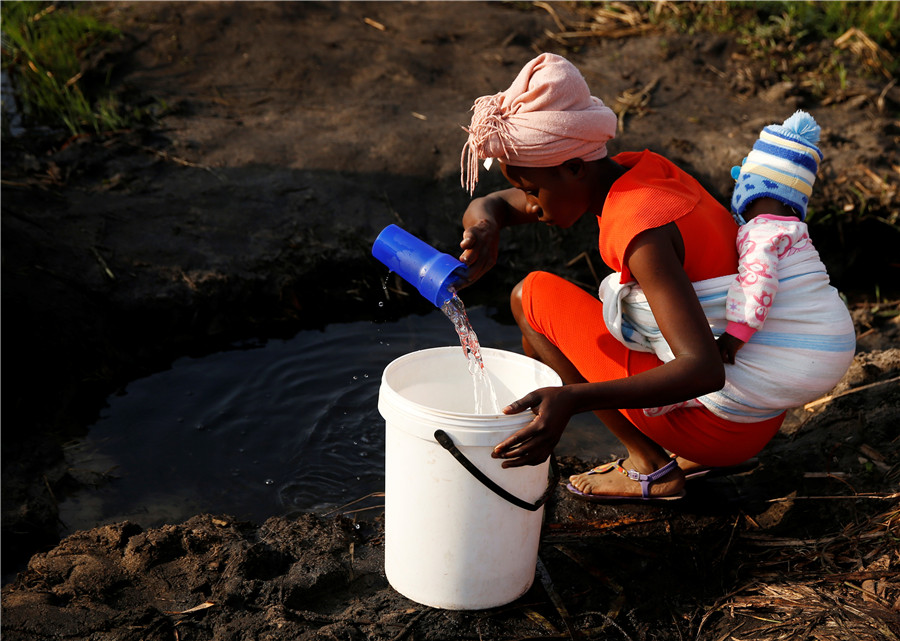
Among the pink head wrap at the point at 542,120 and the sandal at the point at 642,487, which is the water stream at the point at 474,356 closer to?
the pink head wrap at the point at 542,120

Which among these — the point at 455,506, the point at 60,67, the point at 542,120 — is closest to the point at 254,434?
the point at 455,506

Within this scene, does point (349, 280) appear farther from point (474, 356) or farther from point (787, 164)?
point (787, 164)

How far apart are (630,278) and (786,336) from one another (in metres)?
0.43

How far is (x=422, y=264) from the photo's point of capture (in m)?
2.02

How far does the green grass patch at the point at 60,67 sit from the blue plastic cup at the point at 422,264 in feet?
8.64

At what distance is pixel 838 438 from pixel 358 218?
2259 mm

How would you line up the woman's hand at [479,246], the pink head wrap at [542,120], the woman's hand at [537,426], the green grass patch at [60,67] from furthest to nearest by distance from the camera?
the green grass patch at [60,67]
the woman's hand at [479,246]
the pink head wrap at [542,120]
the woman's hand at [537,426]

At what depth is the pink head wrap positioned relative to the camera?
1872mm

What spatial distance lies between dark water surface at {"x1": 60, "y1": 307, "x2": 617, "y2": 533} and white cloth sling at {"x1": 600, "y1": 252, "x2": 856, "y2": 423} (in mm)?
532

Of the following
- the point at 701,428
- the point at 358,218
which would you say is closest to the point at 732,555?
the point at 701,428

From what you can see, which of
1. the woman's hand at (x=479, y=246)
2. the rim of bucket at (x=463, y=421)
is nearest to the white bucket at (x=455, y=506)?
the rim of bucket at (x=463, y=421)

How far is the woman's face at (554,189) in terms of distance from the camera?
198 cm

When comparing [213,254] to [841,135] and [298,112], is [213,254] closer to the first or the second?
[298,112]

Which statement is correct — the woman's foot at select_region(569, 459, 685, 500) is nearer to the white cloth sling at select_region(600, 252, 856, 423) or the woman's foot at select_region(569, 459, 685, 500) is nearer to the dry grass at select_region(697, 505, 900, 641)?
the dry grass at select_region(697, 505, 900, 641)
